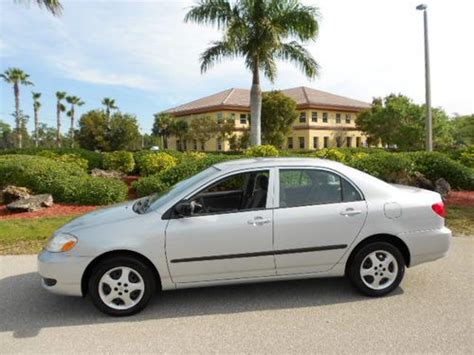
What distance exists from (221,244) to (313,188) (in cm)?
120

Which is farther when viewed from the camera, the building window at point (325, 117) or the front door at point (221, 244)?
the building window at point (325, 117)

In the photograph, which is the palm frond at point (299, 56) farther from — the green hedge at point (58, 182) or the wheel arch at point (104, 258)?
the wheel arch at point (104, 258)

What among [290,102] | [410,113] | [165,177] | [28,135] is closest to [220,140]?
[290,102]

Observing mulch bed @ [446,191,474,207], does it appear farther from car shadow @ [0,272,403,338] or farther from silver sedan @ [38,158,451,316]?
car shadow @ [0,272,403,338]

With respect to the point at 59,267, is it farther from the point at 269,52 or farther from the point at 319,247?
the point at 269,52

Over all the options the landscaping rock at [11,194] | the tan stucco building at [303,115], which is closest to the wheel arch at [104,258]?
the landscaping rock at [11,194]

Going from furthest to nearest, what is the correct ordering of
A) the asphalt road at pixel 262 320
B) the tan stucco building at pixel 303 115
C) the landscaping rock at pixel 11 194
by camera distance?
the tan stucco building at pixel 303 115
the landscaping rock at pixel 11 194
the asphalt road at pixel 262 320

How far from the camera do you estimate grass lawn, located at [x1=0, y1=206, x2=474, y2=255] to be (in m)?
6.22

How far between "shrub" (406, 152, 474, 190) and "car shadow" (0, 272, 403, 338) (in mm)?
8396

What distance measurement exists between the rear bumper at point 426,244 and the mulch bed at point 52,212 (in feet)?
24.9

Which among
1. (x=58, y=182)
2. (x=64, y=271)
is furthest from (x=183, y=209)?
(x=58, y=182)

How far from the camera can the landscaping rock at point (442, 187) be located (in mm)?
10303

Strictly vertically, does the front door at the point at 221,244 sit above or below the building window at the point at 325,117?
below

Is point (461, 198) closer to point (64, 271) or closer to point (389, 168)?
point (389, 168)
